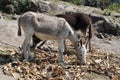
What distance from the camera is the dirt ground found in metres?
11.8

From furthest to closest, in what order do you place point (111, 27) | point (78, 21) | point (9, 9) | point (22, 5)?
point (22, 5) → point (9, 9) → point (111, 27) → point (78, 21)

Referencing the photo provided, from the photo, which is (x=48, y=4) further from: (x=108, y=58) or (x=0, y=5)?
(x=108, y=58)

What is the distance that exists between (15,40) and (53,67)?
280 centimetres

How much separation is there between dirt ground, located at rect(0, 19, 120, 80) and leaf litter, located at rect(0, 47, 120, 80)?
1066mm

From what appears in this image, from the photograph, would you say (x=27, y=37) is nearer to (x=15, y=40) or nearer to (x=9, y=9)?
(x=15, y=40)

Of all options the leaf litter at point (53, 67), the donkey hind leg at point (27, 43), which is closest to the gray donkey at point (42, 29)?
the donkey hind leg at point (27, 43)

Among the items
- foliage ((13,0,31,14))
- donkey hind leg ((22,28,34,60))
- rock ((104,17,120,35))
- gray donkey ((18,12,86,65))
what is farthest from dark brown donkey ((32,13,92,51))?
foliage ((13,0,31,14))

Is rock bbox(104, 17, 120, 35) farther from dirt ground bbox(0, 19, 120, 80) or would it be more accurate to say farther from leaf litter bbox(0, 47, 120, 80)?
leaf litter bbox(0, 47, 120, 80)

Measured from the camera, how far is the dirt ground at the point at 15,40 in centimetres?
1184

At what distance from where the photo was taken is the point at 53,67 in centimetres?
975

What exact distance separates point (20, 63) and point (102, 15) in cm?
733

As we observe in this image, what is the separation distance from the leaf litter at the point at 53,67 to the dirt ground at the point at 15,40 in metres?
1.07

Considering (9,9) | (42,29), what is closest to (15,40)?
(42,29)

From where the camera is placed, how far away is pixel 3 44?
11312 millimetres
